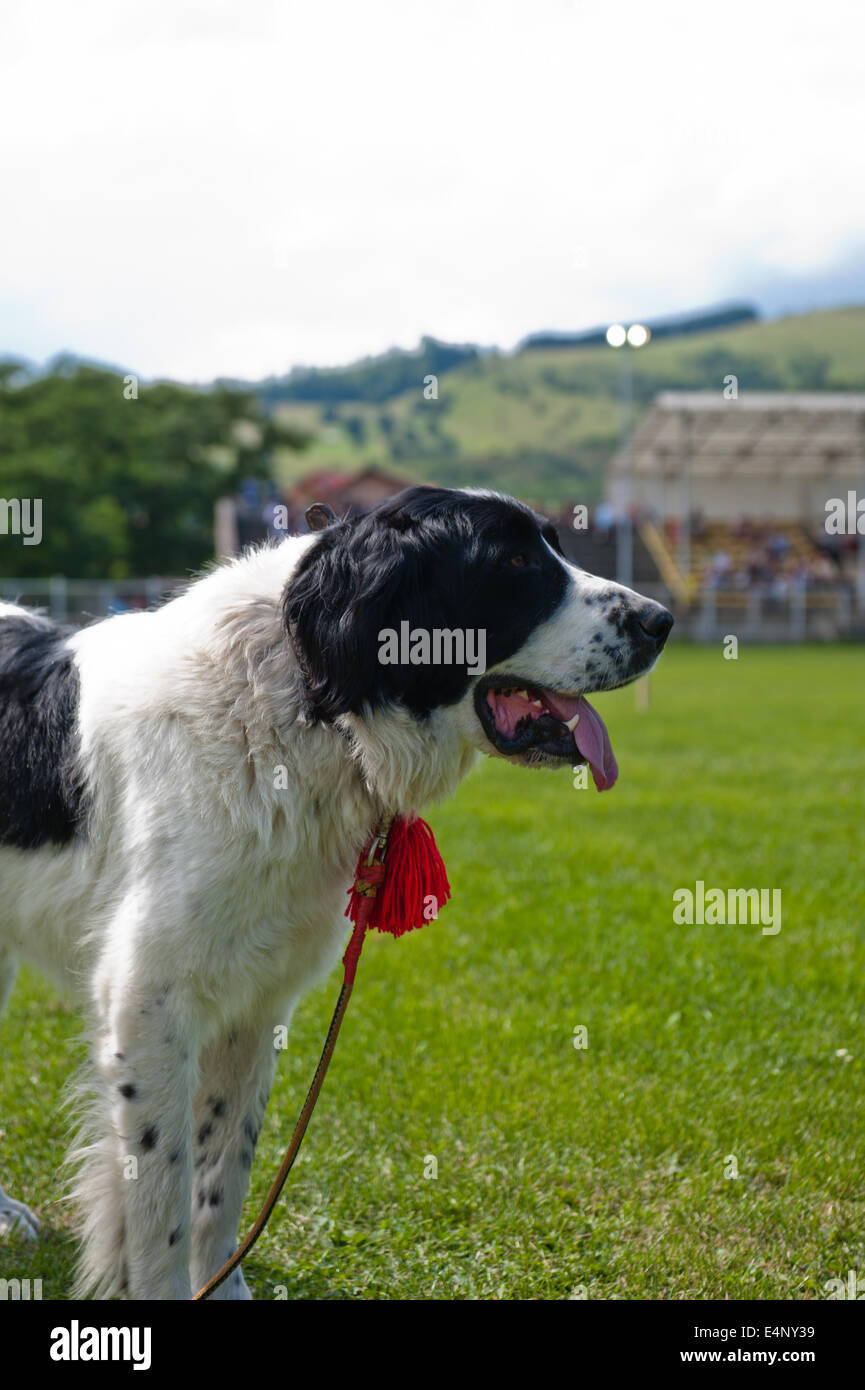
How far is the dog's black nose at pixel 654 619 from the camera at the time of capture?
3143 millimetres

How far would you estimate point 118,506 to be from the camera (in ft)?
187

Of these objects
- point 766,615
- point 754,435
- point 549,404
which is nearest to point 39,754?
point 766,615

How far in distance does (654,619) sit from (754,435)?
45857 mm

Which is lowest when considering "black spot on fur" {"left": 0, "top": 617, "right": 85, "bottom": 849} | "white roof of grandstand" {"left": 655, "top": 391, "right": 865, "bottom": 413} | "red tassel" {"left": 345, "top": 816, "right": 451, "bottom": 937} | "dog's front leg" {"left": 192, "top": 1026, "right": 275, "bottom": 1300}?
"dog's front leg" {"left": 192, "top": 1026, "right": 275, "bottom": 1300}

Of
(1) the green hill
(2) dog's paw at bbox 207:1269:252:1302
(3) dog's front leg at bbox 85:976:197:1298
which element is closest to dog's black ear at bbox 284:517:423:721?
(3) dog's front leg at bbox 85:976:197:1298

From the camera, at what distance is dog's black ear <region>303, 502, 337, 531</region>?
3285mm

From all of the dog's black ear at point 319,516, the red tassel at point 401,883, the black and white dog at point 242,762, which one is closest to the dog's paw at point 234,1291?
the black and white dog at point 242,762

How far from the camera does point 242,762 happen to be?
2984mm

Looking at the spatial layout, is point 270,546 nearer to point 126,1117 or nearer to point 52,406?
point 126,1117

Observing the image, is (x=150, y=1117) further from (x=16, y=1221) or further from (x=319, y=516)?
(x=319, y=516)

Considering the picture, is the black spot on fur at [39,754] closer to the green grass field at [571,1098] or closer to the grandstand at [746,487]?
the green grass field at [571,1098]

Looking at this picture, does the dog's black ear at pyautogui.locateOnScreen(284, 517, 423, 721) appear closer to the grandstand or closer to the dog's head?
the dog's head

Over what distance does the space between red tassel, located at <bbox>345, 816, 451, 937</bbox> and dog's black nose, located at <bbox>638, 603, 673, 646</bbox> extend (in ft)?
2.76
